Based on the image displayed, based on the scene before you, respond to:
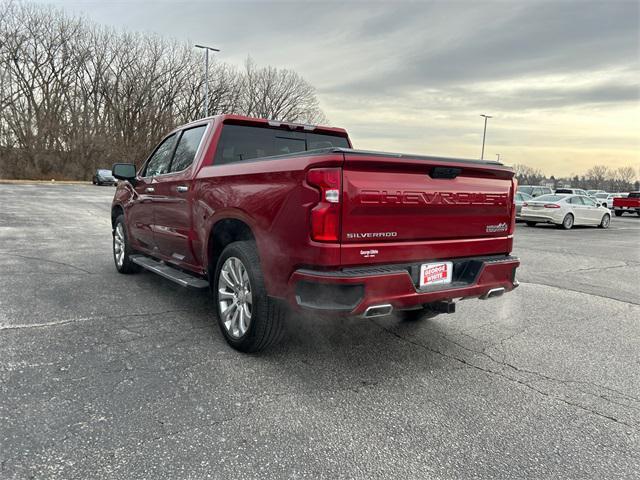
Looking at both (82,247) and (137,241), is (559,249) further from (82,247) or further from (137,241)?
(82,247)

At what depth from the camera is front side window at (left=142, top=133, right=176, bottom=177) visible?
17.7 feet

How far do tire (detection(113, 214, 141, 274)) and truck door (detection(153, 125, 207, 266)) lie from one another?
123 cm

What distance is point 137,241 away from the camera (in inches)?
239

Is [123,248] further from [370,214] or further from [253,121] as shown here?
[370,214]

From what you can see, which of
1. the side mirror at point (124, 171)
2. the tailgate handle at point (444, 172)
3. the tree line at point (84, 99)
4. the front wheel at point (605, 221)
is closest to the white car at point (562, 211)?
the front wheel at point (605, 221)

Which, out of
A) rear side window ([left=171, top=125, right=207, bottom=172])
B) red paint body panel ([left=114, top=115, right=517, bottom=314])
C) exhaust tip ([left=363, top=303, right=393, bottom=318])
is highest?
rear side window ([left=171, top=125, right=207, bottom=172])

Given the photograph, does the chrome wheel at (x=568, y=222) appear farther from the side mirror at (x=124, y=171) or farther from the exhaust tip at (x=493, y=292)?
the side mirror at (x=124, y=171)

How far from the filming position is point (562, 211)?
18109 mm

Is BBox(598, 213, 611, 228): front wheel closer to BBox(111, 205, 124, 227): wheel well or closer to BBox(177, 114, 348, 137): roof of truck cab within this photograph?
BBox(177, 114, 348, 137): roof of truck cab

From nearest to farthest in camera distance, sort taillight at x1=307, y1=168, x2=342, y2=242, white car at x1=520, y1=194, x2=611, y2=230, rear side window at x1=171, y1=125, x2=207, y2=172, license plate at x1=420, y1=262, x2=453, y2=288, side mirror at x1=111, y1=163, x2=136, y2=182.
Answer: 1. taillight at x1=307, y1=168, x2=342, y2=242
2. license plate at x1=420, y1=262, x2=453, y2=288
3. rear side window at x1=171, y1=125, x2=207, y2=172
4. side mirror at x1=111, y1=163, x2=136, y2=182
5. white car at x1=520, y1=194, x2=611, y2=230

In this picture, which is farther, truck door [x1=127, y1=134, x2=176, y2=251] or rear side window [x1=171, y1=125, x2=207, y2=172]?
truck door [x1=127, y1=134, x2=176, y2=251]

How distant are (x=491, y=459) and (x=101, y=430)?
2060 millimetres

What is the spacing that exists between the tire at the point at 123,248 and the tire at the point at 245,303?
288 centimetres

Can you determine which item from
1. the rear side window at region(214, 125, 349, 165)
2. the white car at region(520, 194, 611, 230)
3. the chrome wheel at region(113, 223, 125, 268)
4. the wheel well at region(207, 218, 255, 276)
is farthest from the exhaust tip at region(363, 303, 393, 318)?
the white car at region(520, 194, 611, 230)
